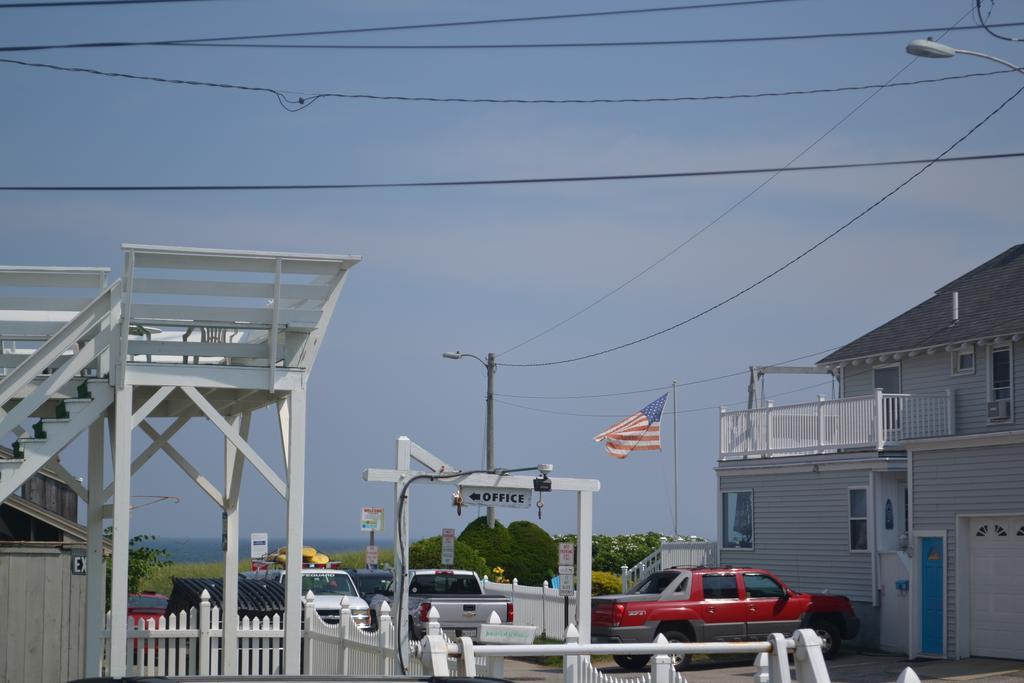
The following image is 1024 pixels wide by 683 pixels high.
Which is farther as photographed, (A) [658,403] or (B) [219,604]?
(A) [658,403]

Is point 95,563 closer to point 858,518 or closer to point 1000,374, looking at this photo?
point 858,518

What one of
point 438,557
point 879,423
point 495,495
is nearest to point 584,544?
point 495,495

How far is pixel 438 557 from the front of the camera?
36250 millimetres

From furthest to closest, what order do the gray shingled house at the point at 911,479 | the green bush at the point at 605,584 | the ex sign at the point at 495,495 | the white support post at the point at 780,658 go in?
the green bush at the point at 605,584 < the gray shingled house at the point at 911,479 < the ex sign at the point at 495,495 < the white support post at the point at 780,658

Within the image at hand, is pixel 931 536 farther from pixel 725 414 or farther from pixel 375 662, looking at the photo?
pixel 375 662

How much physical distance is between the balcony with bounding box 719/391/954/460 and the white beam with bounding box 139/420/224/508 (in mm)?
17160

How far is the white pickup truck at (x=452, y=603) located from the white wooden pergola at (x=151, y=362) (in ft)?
29.5

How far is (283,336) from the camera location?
48.7 ft

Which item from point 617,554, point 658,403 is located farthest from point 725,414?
point 617,554

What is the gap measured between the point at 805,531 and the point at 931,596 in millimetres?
5984

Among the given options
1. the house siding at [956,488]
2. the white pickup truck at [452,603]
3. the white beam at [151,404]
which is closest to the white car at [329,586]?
the white pickup truck at [452,603]

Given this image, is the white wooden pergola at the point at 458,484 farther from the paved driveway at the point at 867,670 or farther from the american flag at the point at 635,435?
the american flag at the point at 635,435

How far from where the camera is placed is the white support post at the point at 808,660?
817cm

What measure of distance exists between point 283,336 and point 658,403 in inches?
924
